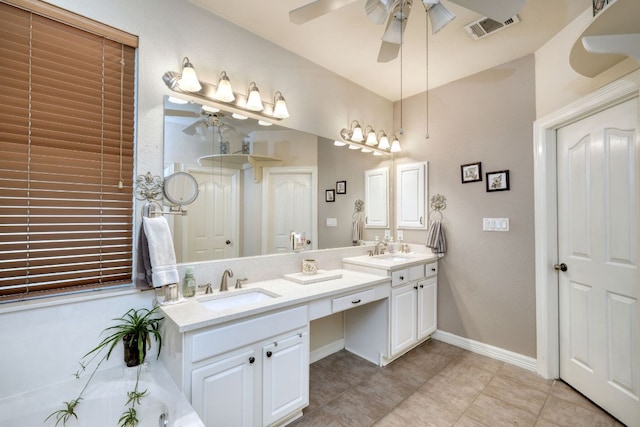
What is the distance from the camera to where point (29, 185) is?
52.9 inches

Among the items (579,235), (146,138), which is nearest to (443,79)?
(579,235)

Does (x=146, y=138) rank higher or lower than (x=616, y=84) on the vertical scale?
lower

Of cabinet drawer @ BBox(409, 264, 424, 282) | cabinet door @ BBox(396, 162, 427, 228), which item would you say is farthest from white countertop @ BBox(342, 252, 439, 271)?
cabinet door @ BBox(396, 162, 427, 228)

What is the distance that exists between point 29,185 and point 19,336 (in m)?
0.71

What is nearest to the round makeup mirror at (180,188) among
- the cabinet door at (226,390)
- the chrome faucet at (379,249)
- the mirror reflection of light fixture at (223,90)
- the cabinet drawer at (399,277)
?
the mirror reflection of light fixture at (223,90)

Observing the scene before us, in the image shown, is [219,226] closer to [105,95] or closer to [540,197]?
[105,95]

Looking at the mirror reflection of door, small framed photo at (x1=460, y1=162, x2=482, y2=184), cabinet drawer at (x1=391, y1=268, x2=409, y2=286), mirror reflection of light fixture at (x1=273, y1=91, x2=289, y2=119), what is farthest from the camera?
small framed photo at (x1=460, y1=162, x2=482, y2=184)

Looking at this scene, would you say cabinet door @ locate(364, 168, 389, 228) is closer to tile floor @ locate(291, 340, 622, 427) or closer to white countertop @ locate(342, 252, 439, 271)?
white countertop @ locate(342, 252, 439, 271)

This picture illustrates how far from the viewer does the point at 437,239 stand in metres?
2.96

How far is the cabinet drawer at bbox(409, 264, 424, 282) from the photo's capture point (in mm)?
2670

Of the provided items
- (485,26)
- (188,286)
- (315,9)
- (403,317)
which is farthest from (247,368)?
(485,26)

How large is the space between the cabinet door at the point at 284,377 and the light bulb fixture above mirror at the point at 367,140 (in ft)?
6.13

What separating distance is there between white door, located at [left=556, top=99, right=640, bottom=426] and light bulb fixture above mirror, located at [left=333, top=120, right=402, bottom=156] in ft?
5.00

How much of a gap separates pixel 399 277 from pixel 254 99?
6.21ft
